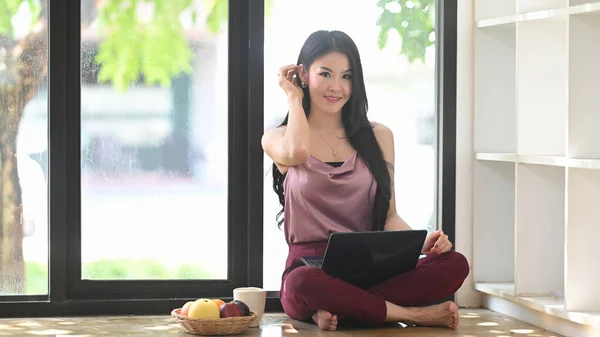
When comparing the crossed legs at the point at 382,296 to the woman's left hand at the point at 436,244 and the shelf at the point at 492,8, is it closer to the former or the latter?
the woman's left hand at the point at 436,244

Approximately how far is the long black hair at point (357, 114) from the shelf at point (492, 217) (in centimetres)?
47

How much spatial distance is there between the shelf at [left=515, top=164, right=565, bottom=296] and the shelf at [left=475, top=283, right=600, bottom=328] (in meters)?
0.06

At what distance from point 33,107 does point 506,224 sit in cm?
199

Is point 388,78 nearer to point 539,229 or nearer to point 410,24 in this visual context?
point 410,24

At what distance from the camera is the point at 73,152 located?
3.85 m

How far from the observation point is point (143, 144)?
391 cm

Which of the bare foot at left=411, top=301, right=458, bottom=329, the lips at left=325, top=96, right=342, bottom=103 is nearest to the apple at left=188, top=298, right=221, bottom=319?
the bare foot at left=411, top=301, right=458, bottom=329

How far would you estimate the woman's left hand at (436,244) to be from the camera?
3.69 metres

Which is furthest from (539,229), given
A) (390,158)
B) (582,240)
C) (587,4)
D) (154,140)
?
(154,140)

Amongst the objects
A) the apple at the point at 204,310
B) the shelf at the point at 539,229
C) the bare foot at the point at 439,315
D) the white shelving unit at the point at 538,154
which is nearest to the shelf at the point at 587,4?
the white shelving unit at the point at 538,154

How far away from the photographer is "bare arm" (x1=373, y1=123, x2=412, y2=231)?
3842 millimetres

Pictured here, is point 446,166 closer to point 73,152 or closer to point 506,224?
point 506,224

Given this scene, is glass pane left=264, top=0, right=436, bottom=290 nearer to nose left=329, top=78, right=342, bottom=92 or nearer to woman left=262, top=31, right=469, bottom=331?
woman left=262, top=31, right=469, bottom=331

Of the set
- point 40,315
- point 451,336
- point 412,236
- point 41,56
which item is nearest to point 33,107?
point 41,56
